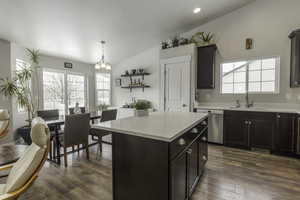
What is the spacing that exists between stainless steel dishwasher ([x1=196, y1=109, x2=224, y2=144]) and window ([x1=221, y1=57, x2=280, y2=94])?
2.61 feet

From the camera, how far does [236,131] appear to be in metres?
3.62

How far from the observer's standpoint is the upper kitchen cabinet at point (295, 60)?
315cm

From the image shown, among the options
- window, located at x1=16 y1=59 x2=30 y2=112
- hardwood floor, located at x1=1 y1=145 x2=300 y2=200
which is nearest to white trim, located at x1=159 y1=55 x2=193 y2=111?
hardwood floor, located at x1=1 y1=145 x2=300 y2=200

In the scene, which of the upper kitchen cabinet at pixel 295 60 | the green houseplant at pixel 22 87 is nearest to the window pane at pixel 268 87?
the upper kitchen cabinet at pixel 295 60

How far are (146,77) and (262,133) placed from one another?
3792mm

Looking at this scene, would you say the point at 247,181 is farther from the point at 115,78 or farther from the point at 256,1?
the point at 115,78

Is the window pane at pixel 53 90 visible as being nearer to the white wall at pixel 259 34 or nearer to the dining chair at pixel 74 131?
the dining chair at pixel 74 131

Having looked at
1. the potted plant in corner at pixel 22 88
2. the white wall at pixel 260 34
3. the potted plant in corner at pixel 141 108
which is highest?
the white wall at pixel 260 34

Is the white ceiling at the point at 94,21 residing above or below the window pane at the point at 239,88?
above

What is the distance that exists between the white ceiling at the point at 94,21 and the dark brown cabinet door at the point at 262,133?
2.91 m

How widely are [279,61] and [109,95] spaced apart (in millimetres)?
5668

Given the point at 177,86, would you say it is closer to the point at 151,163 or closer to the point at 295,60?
the point at 295,60

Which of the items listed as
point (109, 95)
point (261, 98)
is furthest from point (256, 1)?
point (109, 95)

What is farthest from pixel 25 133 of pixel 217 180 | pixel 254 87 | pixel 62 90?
pixel 254 87
